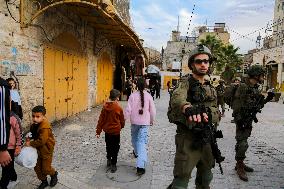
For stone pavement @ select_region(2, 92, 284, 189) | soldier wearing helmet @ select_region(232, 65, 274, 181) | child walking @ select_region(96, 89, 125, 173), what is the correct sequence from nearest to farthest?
stone pavement @ select_region(2, 92, 284, 189) < soldier wearing helmet @ select_region(232, 65, 274, 181) < child walking @ select_region(96, 89, 125, 173)

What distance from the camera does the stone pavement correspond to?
503 centimetres

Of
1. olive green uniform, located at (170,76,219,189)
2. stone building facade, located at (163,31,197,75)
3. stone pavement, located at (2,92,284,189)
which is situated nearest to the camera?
olive green uniform, located at (170,76,219,189)

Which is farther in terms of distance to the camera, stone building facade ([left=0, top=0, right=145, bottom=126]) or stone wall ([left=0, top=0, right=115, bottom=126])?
stone building facade ([left=0, top=0, right=145, bottom=126])

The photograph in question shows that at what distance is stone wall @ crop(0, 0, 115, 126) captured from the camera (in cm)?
682

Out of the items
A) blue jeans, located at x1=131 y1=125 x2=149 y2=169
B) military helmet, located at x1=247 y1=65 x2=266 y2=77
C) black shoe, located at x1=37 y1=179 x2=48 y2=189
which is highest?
military helmet, located at x1=247 y1=65 x2=266 y2=77

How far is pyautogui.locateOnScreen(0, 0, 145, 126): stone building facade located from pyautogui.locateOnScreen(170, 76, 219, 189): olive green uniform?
15.1 feet

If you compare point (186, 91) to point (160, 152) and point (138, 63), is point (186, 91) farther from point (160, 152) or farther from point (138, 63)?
point (138, 63)

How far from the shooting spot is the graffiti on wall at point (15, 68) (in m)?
6.71

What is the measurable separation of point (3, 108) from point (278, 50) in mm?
32397

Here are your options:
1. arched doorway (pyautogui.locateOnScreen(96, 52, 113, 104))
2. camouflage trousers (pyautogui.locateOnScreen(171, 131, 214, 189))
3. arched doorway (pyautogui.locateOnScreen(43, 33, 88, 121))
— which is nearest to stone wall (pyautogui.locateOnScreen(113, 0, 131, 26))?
arched doorway (pyautogui.locateOnScreen(96, 52, 113, 104))

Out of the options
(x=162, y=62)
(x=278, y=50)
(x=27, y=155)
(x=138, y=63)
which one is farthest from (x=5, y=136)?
(x=162, y=62)

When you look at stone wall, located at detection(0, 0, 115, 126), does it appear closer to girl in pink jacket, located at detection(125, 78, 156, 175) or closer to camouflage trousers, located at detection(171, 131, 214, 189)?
girl in pink jacket, located at detection(125, 78, 156, 175)

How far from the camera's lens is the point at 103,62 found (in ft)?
53.6

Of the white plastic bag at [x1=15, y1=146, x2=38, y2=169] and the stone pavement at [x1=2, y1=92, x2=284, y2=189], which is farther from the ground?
the white plastic bag at [x1=15, y1=146, x2=38, y2=169]
